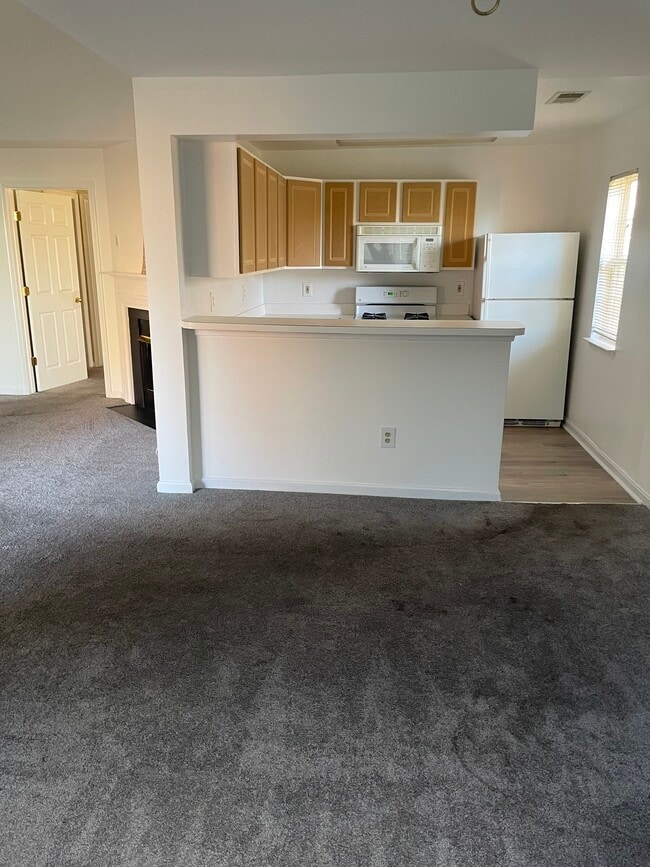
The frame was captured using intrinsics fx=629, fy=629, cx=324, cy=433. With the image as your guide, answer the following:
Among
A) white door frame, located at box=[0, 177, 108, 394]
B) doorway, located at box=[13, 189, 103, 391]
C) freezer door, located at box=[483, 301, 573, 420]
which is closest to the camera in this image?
freezer door, located at box=[483, 301, 573, 420]

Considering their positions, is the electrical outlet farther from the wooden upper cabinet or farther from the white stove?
the wooden upper cabinet

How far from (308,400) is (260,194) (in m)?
1.53

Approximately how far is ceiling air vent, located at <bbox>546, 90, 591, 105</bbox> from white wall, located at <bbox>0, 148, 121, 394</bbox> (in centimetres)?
399

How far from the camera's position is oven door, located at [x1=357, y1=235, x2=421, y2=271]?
18.4 ft

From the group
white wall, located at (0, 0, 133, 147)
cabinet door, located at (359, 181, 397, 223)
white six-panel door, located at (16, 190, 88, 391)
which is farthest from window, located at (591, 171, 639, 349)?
white six-panel door, located at (16, 190, 88, 391)

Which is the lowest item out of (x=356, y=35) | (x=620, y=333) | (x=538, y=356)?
(x=538, y=356)

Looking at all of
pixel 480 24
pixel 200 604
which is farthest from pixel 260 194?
pixel 200 604

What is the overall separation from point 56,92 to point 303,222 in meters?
2.17

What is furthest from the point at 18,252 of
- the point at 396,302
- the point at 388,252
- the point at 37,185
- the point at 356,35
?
the point at 356,35

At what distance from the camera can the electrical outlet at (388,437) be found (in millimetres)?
3893

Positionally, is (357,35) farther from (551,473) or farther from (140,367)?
(140,367)

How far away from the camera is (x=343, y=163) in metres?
5.82

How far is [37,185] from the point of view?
5957mm

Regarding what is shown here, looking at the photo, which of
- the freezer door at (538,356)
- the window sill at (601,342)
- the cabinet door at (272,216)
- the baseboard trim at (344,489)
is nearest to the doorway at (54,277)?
the cabinet door at (272,216)
